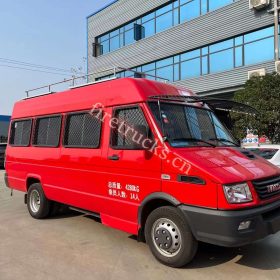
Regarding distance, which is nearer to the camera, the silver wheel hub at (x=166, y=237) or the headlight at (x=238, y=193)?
the headlight at (x=238, y=193)

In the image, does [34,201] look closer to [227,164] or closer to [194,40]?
[227,164]

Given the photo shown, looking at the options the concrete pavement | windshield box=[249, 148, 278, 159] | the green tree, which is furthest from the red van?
the green tree

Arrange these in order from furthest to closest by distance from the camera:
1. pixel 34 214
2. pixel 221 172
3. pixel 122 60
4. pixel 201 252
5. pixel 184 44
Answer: pixel 122 60 < pixel 184 44 < pixel 34 214 < pixel 201 252 < pixel 221 172

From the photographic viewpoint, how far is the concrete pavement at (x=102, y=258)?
468cm

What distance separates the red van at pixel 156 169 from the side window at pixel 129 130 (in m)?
0.01

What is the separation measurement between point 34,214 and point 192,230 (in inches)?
177

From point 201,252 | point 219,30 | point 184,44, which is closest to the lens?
point 201,252

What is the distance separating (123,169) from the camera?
551cm

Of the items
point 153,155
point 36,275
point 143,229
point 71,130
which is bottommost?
point 36,275

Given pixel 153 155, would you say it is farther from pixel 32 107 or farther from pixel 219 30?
pixel 219 30

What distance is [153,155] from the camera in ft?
16.6

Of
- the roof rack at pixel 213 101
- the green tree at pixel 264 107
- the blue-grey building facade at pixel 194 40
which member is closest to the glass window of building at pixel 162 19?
the blue-grey building facade at pixel 194 40

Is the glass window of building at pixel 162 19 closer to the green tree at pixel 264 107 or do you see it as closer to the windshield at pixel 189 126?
the green tree at pixel 264 107

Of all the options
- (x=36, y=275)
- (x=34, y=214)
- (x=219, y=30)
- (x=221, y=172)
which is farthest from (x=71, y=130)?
(x=219, y=30)
